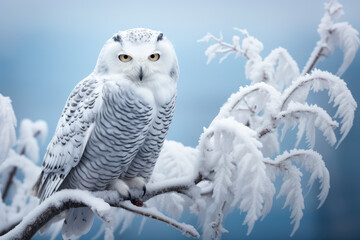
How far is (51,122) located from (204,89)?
555 mm

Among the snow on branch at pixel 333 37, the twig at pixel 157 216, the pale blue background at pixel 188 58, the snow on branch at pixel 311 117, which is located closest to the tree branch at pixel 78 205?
the twig at pixel 157 216

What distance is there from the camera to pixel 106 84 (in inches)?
29.7

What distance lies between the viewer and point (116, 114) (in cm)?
75

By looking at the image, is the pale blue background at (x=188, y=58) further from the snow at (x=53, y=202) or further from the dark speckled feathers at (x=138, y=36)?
the snow at (x=53, y=202)

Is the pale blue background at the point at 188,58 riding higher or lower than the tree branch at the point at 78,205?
higher

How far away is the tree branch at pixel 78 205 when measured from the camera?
0.69 metres

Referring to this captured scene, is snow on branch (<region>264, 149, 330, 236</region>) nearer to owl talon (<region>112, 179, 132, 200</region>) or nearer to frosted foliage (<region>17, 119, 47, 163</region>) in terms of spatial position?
owl talon (<region>112, 179, 132, 200</region>)

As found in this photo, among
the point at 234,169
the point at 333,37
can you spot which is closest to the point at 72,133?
the point at 234,169

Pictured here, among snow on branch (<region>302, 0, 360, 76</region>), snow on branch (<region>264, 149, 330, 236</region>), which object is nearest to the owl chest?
snow on branch (<region>264, 149, 330, 236</region>)

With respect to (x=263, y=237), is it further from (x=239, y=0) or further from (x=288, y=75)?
(x=239, y=0)

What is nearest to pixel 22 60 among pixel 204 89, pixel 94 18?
pixel 94 18

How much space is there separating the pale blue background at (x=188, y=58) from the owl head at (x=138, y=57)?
0.35 metres

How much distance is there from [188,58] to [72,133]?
56 centimetres

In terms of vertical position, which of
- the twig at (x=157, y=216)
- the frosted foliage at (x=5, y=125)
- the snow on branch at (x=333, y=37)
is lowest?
the twig at (x=157, y=216)
